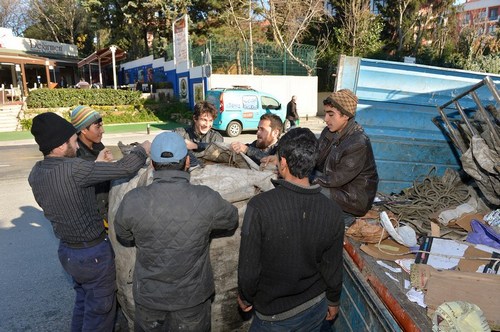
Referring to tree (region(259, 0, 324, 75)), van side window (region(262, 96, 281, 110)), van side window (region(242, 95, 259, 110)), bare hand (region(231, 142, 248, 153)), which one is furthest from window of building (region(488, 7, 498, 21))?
bare hand (region(231, 142, 248, 153))

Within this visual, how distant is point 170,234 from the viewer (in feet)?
6.42

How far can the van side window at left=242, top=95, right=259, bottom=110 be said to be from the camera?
47.7ft

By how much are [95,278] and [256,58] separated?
1869 centimetres

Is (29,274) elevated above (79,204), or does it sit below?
below

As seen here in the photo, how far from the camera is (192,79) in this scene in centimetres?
1948

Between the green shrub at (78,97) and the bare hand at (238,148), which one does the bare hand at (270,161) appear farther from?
the green shrub at (78,97)

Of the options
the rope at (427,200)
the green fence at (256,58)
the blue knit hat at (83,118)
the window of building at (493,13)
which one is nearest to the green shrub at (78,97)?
the green fence at (256,58)

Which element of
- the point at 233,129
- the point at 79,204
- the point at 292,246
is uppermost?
the point at 79,204

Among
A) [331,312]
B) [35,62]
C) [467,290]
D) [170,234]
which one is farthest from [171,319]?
[35,62]

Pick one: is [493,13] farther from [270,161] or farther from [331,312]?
[331,312]

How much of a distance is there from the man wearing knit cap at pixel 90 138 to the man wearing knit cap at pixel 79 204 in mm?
382

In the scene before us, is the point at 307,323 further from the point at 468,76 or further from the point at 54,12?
the point at 54,12

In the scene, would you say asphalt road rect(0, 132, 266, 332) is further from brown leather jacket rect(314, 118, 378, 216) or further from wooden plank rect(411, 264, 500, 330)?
wooden plank rect(411, 264, 500, 330)

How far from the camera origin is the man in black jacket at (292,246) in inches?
74.7
